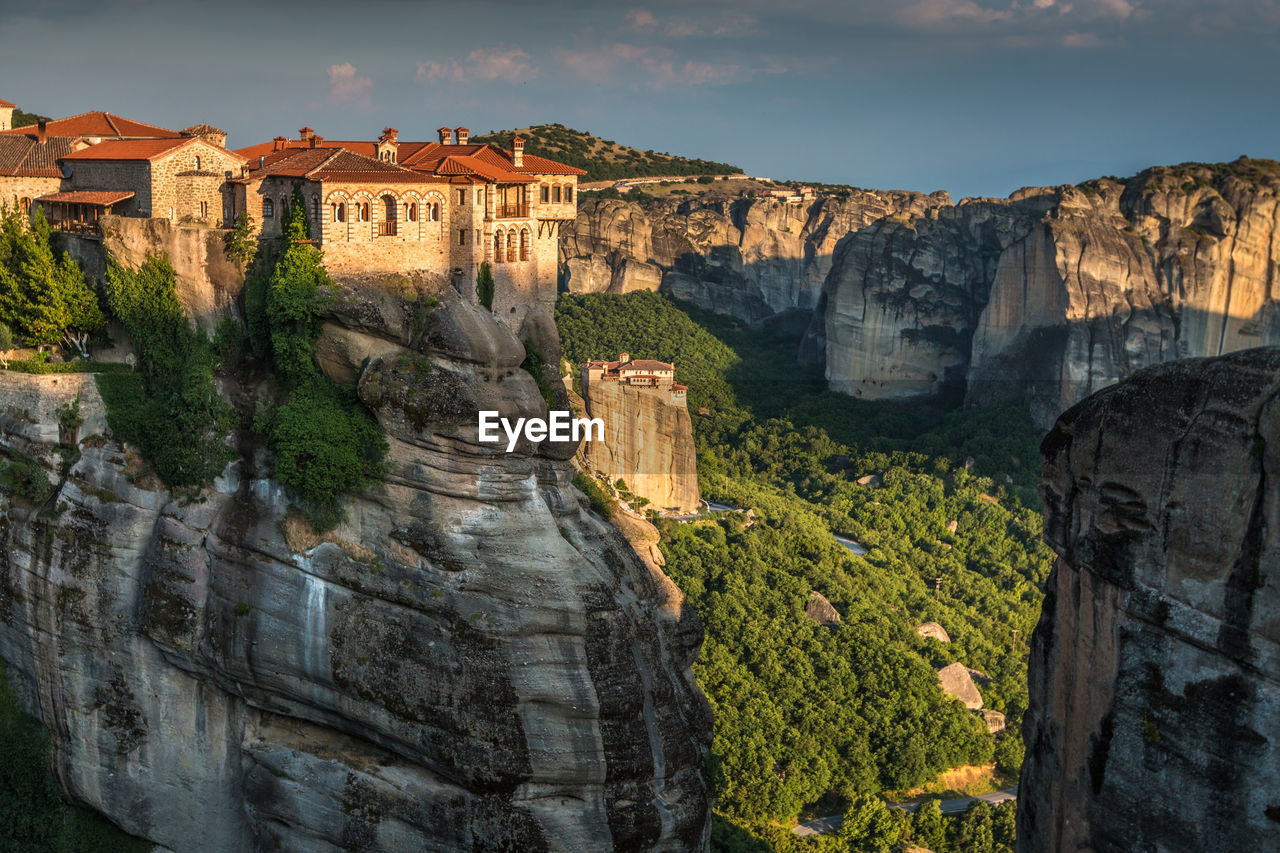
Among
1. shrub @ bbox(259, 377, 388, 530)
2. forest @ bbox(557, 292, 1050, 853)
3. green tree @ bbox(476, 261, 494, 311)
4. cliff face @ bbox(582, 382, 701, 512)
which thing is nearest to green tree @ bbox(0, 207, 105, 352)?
shrub @ bbox(259, 377, 388, 530)

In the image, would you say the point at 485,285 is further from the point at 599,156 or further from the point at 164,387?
the point at 599,156

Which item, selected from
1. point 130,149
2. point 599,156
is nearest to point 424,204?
point 130,149

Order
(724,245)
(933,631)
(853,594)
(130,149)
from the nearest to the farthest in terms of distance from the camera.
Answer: (130,149), (853,594), (933,631), (724,245)

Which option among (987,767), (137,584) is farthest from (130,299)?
(987,767)

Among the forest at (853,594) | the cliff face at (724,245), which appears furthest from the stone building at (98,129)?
the cliff face at (724,245)

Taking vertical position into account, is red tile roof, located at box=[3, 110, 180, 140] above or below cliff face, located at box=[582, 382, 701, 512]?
above

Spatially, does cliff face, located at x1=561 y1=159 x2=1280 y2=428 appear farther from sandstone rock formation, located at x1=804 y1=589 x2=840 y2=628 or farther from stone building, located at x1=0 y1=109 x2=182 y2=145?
stone building, located at x1=0 y1=109 x2=182 y2=145

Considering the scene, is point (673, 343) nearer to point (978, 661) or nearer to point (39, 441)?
point (978, 661)
